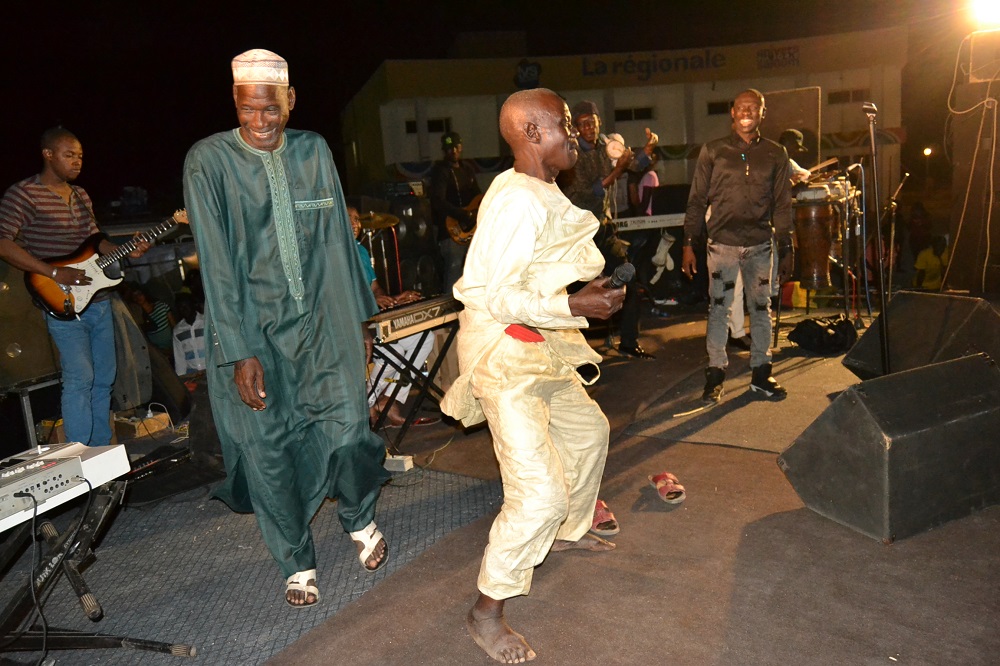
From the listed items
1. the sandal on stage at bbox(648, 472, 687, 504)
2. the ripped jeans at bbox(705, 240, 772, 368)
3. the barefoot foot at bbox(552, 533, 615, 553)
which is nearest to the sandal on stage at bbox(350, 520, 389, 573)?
the barefoot foot at bbox(552, 533, 615, 553)

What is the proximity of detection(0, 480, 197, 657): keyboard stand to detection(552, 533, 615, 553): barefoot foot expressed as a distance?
1637 mm

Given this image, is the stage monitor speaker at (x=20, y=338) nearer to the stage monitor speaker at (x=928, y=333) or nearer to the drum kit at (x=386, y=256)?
the drum kit at (x=386, y=256)

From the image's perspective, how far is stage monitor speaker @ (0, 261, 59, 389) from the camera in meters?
5.46

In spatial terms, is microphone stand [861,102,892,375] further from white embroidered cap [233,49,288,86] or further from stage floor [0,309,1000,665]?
white embroidered cap [233,49,288,86]

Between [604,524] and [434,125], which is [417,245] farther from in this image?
[434,125]

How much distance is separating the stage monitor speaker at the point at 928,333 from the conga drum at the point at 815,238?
275 centimetres

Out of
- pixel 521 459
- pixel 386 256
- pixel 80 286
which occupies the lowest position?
pixel 521 459

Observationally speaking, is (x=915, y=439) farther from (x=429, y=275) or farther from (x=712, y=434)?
(x=429, y=275)

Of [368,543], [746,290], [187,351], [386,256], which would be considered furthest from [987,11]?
[187,351]

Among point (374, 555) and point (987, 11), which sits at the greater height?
point (987, 11)

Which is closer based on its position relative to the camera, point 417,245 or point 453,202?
point 453,202

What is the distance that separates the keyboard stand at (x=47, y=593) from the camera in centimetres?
284

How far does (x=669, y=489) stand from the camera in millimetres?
3996

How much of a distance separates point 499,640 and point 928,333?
329 centimetres
